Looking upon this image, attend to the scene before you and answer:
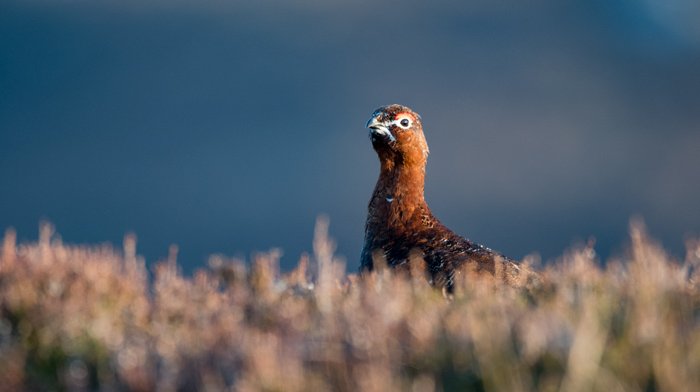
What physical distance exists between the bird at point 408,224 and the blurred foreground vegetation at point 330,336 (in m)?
1.52

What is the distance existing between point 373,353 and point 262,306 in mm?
1169

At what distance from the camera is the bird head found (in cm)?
743

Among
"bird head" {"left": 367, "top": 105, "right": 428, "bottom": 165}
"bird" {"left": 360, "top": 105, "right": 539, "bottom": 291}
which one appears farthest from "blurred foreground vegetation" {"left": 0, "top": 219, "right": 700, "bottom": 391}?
"bird head" {"left": 367, "top": 105, "right": 428, "bottom": 165}

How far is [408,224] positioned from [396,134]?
1099mm

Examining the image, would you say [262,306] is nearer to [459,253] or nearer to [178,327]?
[178,327]

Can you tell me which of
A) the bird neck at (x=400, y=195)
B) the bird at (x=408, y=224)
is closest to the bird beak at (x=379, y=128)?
the bird at (x=408, y=224)

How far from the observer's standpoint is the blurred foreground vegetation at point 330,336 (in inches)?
107

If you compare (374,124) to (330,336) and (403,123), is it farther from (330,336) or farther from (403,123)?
(330,336)

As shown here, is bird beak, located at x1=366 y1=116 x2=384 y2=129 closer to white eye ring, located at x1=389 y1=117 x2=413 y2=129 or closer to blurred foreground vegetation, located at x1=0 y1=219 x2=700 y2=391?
white eye ring, located at x1=389 y1=117 x2=413 y2=129

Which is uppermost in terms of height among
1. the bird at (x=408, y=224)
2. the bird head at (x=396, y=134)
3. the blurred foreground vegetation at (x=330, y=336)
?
the bird head at (x=396, y=134)

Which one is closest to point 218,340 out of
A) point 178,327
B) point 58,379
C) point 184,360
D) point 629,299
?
point 184,360

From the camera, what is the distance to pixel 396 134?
24.3 ft

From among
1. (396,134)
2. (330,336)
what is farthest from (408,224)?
(330,336)

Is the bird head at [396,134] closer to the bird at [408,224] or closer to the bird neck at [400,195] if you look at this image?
the bird at [408,224]
